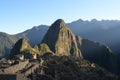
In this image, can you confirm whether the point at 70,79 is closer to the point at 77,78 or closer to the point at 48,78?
the point at 77,78

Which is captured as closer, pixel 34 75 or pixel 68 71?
pixel 34 75

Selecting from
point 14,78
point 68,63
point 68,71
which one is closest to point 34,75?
point 68,71

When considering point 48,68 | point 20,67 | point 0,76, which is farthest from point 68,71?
point 0,76

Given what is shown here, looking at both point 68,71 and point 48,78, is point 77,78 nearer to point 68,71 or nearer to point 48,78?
point 68,71

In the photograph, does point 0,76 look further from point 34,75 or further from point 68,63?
point 68,63

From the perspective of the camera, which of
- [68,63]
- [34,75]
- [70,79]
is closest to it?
[34,75]

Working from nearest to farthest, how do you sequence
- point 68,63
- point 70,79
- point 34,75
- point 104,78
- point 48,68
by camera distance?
point 34,75 < point 70,79 < point 48,68 < point 104,78 < point 68,63

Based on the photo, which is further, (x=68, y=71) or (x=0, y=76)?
(x=68, y=71)

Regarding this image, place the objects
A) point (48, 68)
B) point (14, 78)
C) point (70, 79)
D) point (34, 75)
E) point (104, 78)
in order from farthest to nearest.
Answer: point (104, 78) → point (48, 68) → point (70, 79) → point (34, 75) → point (14, 78)

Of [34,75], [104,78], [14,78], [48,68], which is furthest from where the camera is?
[104,78]
